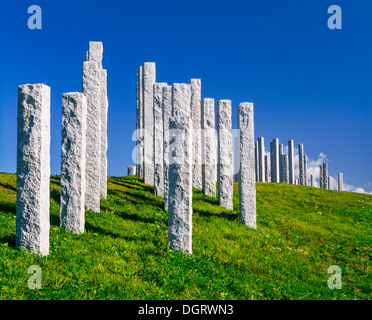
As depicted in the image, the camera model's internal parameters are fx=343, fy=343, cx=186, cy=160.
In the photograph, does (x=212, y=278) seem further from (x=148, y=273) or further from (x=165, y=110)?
(x=165, y=110)

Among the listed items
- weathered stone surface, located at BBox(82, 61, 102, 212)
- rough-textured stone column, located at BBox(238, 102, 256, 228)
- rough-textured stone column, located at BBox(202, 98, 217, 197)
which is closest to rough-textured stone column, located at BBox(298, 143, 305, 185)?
rough-textured stone column, located at BBox(202, 98, 217, 197)

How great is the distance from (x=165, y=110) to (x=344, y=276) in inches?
312

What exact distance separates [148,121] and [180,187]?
7541mm

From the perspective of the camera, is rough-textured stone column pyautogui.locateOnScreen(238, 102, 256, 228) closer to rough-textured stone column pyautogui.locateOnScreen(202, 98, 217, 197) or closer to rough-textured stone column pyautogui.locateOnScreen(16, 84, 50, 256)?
rough-textured stone column pyautogui.locateOnScreen(202, 98, 217, 197)

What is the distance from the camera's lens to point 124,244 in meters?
7.66

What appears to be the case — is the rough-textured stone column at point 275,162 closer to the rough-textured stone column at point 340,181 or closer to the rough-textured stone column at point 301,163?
the rough-textured stone column at point 301,163

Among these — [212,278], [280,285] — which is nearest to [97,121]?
[212,278]

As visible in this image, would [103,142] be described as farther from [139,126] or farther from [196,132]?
[139,126]

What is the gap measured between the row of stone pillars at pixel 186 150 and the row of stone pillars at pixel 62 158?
2190 mm

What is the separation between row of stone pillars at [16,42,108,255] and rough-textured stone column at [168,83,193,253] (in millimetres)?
2324

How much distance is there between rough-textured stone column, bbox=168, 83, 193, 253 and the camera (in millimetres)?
7828

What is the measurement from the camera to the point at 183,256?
24.8 ft

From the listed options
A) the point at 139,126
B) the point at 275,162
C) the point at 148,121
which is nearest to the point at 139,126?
the point at 139,126

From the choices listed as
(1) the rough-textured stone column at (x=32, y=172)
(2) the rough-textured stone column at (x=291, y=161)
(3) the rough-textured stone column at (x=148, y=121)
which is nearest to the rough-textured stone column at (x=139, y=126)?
(3) the rough-textured stone column at (x=148, y=121)
